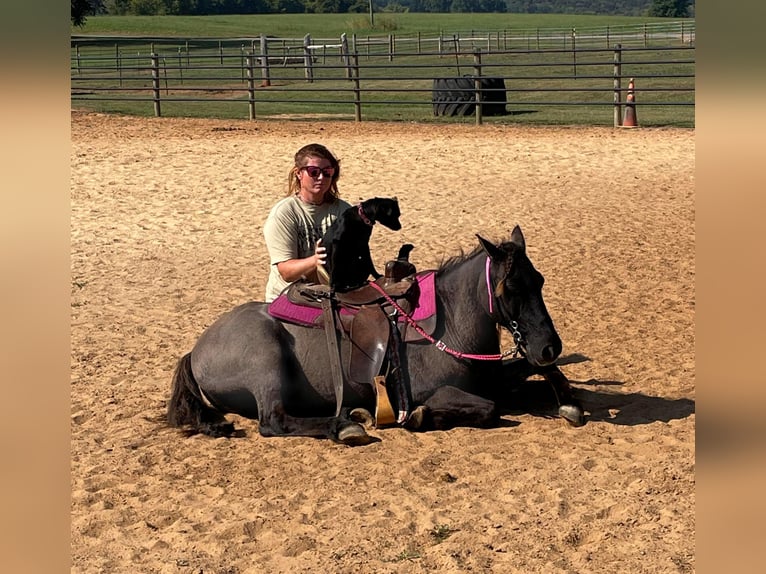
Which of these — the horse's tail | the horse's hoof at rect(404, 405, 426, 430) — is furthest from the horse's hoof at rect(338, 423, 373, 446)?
the horse's tail

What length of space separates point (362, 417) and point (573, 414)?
1090 millimetres

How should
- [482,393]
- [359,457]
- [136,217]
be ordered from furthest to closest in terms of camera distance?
1. [136,217]
2. [482,393]
3. [359,457]

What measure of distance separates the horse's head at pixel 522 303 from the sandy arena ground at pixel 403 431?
1.63ft

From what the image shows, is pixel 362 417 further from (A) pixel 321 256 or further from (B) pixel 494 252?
(B) pixel 494 252

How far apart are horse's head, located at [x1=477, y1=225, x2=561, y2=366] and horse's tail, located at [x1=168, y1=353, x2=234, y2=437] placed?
63.6 inches

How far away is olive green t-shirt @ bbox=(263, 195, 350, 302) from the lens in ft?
17.5

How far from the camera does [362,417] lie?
5.11 meters

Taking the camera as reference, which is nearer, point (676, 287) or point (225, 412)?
point (225, 412)

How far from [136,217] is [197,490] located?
7397 millimetres

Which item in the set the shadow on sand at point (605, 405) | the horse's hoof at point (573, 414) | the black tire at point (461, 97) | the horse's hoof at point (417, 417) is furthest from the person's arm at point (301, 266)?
the black tire at point (461, 97)

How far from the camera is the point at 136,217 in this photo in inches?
443

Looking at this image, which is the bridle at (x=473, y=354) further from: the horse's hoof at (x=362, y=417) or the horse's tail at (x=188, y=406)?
the horse's tail at (x=188, y=406)
